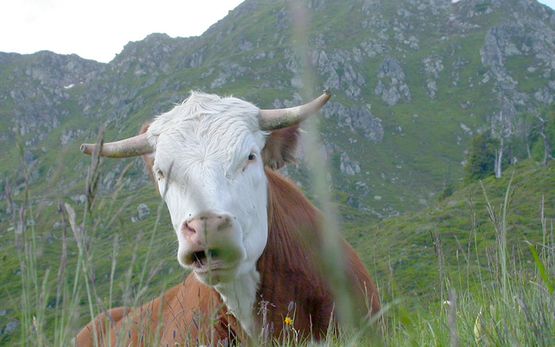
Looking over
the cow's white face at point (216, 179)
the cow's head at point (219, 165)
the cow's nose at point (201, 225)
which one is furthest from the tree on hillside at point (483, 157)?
the cow's nose at point (201, 225)

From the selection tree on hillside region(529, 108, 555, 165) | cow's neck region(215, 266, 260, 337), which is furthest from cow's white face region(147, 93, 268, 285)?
tree on hillside region(529, 108, 555, 165)

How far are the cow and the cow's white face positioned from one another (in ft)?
0.04

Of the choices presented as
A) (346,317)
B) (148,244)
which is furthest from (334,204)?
(148,244)

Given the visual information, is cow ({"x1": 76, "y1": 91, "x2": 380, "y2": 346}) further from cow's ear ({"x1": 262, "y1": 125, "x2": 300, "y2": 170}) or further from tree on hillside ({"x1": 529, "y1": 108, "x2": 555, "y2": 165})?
tree on hillside ({"x1": 529, "y1": 108, "x2": 555, "y2": 165})

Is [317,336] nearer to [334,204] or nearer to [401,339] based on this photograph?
[401,339]

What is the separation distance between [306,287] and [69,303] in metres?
4.78

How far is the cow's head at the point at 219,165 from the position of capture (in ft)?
18.7

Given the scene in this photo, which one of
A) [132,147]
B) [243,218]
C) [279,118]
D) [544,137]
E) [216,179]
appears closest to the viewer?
[216,179]

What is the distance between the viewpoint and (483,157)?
129 metres

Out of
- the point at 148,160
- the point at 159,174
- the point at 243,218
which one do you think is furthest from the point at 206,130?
the point at 148,160

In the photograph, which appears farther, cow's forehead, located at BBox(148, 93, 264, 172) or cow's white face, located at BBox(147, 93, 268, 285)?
cow's forehead, located at BBox(148, 93, 264, 172)

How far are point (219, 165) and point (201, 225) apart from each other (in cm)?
117

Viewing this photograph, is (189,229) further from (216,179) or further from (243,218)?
(243,218)

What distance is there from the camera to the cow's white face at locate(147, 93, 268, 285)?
5676mm
